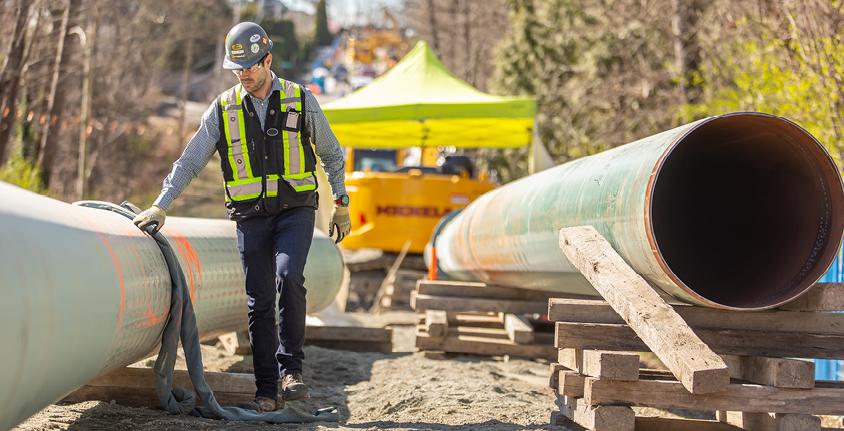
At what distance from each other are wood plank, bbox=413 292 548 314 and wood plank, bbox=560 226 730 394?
11.9 ft

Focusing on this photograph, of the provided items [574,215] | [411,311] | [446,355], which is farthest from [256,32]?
[411,311]

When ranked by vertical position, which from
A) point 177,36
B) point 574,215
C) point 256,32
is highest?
point 177,36

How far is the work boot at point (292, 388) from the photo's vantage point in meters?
5.57

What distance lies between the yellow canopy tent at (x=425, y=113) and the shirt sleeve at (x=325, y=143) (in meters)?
8.87

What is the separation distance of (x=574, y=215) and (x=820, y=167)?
129cm

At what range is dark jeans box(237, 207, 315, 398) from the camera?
555 centimetres

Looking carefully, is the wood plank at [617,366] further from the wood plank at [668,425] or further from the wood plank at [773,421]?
the wood plank at [773,421]

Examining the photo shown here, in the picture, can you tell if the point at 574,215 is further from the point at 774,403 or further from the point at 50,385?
the point at 50,385

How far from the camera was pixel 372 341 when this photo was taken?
923 cm

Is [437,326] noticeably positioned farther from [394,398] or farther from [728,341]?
[728,341]

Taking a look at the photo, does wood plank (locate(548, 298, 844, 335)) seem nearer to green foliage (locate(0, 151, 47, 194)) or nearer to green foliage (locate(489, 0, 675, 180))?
green foliage (locate(0, 151, 47, 194))

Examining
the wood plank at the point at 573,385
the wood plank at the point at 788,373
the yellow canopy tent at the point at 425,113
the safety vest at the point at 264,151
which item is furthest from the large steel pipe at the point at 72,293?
the yellow canopy tent at the point at 425,113

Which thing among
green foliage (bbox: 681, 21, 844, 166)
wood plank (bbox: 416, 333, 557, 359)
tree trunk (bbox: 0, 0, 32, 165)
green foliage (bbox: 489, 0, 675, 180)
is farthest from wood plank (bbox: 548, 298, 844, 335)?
green foliage (bbox: 489, 0, 675, 180)

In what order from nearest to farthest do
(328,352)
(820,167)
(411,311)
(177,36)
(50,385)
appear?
(50,385) → (820,167) → (328,352) → (411,311) → (177,36)
